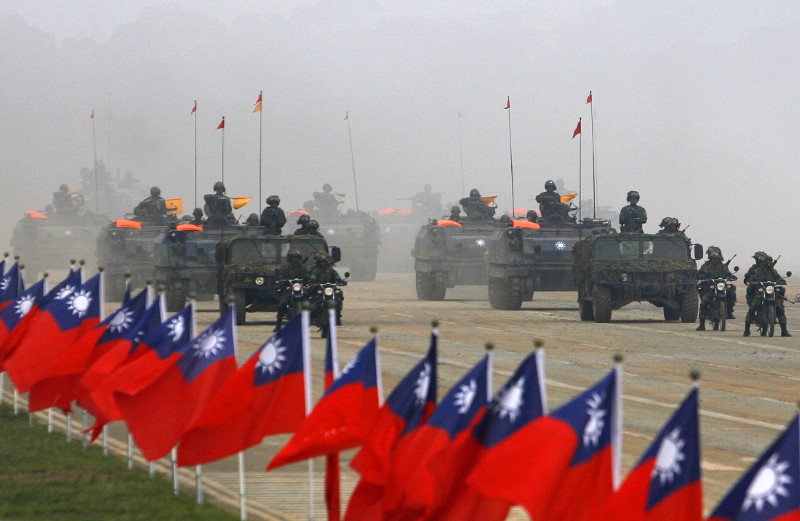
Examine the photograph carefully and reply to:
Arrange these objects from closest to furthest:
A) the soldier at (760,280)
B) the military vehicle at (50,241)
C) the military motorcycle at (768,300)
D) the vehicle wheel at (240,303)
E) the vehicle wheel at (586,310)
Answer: the military motorcycle at (768,300) → the soldier at (760,280) → the vehicle wheel at (240,303) → the vehicle wheel at (586,310) → the military vehicle at (50,241)

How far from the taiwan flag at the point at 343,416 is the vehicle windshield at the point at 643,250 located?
83.4 ft

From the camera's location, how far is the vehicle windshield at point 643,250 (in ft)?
113

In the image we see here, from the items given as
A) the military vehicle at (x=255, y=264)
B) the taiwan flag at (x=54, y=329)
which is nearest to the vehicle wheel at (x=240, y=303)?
the military vehicle at (x=255, y=264)

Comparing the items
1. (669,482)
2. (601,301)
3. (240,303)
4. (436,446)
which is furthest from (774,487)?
(601,301)

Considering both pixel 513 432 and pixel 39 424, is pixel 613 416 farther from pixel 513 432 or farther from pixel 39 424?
pixel 39 424

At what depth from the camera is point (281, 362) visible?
1036 cm

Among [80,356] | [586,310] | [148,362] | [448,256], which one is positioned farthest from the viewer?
[448,256]

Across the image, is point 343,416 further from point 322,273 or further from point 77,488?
point 322,273

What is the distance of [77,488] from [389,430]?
452 cm

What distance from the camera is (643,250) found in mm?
34656

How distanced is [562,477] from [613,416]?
35cm

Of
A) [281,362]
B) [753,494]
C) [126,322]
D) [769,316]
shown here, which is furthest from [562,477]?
[769,316]

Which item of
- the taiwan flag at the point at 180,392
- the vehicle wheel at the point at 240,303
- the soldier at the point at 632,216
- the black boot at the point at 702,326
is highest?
the soldier at the point at 632,216

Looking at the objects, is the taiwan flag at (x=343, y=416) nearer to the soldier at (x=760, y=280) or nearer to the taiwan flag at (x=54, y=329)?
the taiwan flag at (x=54, y=329)
